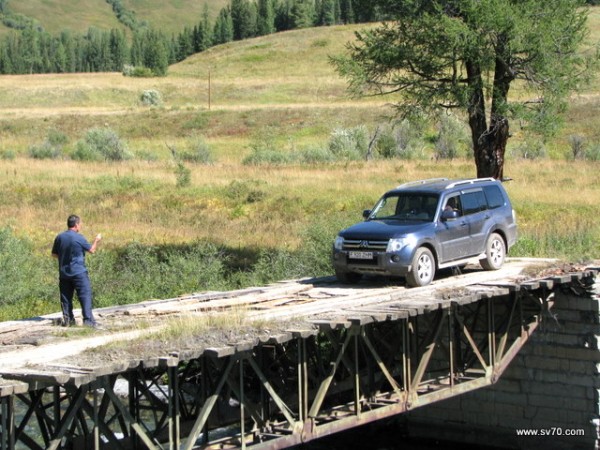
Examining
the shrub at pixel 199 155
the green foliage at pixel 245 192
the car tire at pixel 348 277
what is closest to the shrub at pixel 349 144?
the shrub at pixel 199 155

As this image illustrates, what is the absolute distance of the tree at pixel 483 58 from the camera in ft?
A: 82.4

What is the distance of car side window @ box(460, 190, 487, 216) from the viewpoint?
19.4m

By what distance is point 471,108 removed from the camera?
26109mm

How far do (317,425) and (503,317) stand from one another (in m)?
5.53

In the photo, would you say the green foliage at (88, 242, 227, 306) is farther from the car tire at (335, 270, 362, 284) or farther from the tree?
the tree

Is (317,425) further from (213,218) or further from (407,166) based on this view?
(407,166)

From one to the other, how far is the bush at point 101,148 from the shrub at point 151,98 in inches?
1331

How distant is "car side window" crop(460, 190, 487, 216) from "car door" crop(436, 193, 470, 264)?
0.16 m

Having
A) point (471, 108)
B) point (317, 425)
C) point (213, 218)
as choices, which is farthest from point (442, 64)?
point (317, 425)

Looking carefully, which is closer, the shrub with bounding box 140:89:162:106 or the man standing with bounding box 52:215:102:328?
the man standing with bounding box 52:215:102:328

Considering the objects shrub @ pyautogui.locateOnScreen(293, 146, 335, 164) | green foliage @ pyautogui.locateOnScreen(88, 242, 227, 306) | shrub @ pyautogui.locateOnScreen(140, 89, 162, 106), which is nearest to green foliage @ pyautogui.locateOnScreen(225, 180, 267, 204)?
green foliage @ pyautogui.locateOnScreen(88, 242, 227, 306)

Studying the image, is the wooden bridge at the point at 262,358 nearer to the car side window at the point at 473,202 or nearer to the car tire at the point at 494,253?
the car tire at the point at 494,253

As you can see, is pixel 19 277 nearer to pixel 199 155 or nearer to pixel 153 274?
pixel 153 274

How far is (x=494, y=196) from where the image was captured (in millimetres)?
20250
